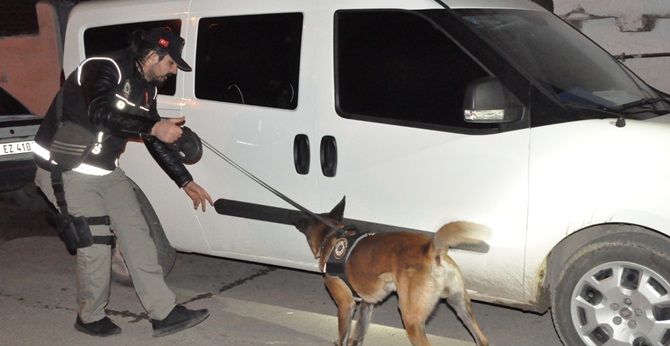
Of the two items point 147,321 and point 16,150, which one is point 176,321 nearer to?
point 147,321

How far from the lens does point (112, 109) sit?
15.0 feet

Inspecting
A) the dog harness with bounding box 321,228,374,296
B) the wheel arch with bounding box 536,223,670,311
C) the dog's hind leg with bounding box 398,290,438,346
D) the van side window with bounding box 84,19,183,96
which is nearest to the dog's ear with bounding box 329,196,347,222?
the dog harness with bounding box 321,228,374,296

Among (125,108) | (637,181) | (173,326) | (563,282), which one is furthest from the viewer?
(173,326)

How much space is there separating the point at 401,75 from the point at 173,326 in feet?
6.42

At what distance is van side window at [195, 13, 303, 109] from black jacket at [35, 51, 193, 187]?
53 cm

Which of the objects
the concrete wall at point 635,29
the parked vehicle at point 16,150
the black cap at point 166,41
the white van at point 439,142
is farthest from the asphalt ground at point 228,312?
the concrete wall at point 635,29

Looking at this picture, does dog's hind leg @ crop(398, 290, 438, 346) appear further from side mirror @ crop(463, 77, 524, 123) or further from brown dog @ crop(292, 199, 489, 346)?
side mirror @ crop(463, 77, 524, 123)

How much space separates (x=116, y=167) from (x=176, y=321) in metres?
0.96

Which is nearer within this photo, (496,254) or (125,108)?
(496,254)

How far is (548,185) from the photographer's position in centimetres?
424

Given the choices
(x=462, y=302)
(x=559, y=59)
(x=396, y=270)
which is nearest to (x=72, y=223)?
(x=396, y=270)

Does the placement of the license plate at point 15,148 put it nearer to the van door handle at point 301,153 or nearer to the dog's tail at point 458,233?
the van door handle at point 301,153

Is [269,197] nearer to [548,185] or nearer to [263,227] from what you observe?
[263,227]

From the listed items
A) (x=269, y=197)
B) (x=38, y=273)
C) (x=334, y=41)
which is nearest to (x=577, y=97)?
(x=334, y=41)
